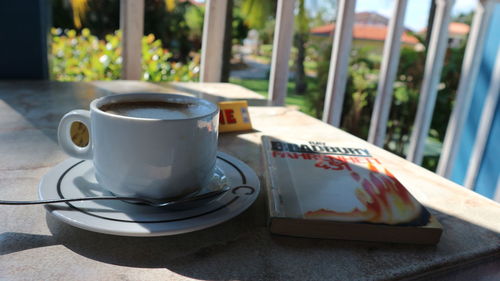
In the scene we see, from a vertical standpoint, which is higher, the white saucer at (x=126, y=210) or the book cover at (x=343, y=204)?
the book cover at (x=343, y=204)

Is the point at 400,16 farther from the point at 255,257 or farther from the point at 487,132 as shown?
the point at 255,257

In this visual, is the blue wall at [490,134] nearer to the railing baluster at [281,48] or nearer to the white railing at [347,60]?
the white railing at [347,60]

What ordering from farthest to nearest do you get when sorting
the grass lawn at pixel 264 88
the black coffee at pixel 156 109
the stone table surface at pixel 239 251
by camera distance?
the grass lawn at pixel 264 88
the black coffee at pixel 156 109
the stone table surface at pixel 239 251

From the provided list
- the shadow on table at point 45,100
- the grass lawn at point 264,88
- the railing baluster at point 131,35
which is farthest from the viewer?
the grass lawn at point 264,88

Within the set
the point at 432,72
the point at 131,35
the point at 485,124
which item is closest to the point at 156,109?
the point at 131,35

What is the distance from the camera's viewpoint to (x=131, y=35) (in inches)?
58.1

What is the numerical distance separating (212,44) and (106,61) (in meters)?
0.79

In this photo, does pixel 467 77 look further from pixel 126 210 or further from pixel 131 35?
pixel 126 210

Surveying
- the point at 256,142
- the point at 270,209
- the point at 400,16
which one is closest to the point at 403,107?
the point at 400,16

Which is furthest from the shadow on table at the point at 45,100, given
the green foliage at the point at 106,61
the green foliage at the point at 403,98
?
the green foliage at the point at 403,98

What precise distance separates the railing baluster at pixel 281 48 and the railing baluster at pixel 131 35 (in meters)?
0.58

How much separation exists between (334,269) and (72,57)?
289 centimetres

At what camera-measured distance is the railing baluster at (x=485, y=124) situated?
6.07 ft

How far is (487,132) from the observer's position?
1.88 meters
